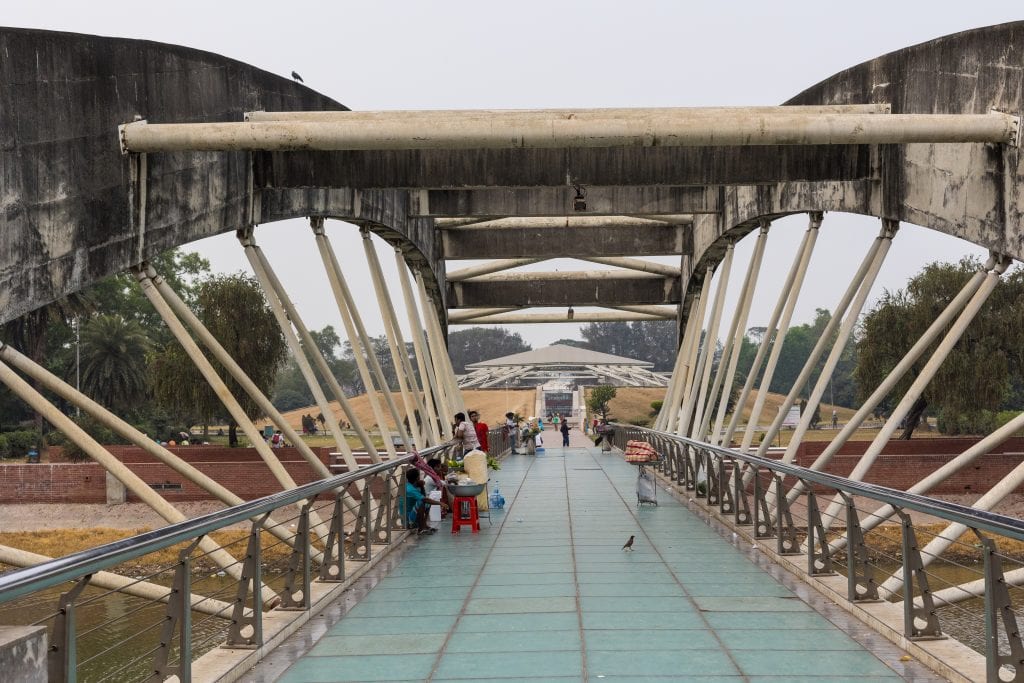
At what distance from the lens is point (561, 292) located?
32469 millimetres

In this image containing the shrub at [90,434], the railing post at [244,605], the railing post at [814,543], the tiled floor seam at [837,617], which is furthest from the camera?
the shrub at [90,434]

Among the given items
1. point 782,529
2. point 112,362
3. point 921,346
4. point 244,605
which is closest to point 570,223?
point 921,346

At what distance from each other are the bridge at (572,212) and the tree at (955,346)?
876 inches

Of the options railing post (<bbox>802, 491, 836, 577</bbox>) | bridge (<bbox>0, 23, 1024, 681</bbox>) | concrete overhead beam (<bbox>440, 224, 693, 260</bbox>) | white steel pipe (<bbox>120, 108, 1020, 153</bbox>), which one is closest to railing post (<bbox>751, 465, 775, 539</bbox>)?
bridge (<bbox>0, 23, 1024, 681</bbox>)

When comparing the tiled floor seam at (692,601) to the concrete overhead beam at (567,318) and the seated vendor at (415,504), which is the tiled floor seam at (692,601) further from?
the concrete overhead beam at (567,318)

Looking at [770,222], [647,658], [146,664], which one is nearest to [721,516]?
[770,222]

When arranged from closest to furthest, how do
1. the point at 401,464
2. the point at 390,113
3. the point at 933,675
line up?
the point at 933,675 → the point at 390,113 → the point at 401,464

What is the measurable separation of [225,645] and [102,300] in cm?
6449

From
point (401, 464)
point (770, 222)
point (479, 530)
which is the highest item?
point (770, 222)

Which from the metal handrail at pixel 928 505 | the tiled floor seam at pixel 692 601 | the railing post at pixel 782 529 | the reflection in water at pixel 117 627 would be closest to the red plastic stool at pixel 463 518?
the tiled floor seam at pixel 692 601

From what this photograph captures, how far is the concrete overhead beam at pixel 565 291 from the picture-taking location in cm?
3225

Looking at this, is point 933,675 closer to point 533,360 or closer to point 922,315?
point 922,315

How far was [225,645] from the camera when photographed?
23.6 ft

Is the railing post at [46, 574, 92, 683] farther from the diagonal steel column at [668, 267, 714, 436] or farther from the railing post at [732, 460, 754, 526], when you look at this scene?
the diagonal steel column at [668, 267, 714, 436]
